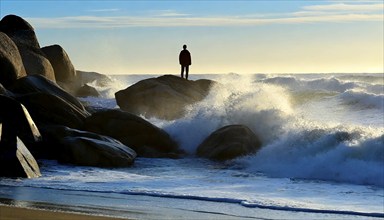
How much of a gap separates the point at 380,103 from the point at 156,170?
66.5ft

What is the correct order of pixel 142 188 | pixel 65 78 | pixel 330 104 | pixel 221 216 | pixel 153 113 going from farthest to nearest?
pixel 330 104, pixel 65 78, pixel 153 113, pixel 142 188, pixel 221 216

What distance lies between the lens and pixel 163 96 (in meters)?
27.4

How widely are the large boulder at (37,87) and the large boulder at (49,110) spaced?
0.82 metres

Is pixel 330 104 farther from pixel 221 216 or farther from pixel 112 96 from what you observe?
pixel 221 216

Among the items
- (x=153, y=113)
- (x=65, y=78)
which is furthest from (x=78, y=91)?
(x=153, y=113)

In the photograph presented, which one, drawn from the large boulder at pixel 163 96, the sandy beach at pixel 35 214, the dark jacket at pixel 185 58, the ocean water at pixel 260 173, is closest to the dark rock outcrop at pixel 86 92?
the large boulder at pixel 163 96

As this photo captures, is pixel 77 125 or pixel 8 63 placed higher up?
pixel 8 63

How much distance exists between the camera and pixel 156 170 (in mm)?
17516

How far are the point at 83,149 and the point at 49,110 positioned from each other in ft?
8.85

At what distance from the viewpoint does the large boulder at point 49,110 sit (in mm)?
19750

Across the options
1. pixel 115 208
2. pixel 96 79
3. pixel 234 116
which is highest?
pixel 96 79

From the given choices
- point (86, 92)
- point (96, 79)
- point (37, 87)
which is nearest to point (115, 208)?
point (37, 87)

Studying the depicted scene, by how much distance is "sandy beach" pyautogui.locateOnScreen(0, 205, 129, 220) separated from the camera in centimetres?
1007

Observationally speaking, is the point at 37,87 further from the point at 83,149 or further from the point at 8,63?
the point at 83,149
